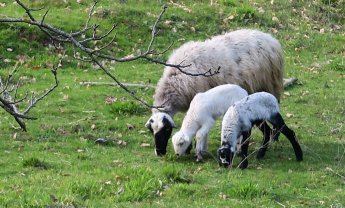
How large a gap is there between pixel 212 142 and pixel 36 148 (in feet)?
9.01

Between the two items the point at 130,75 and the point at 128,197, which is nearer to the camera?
the point at 128,197

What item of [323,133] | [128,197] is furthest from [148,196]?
[323,133]

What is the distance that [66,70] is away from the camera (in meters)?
15.0

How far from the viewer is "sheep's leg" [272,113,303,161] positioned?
30.7 feet

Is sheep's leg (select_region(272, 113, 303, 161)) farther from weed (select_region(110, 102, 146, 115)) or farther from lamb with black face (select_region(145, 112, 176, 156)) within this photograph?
weed (select_region(110, 102, 146, 115))

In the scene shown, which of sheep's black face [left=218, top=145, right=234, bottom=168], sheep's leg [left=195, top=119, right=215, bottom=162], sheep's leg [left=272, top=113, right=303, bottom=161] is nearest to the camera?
sheep's black face [left=218, top=145, right=234, bottom=168]

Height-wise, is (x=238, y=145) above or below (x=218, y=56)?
below

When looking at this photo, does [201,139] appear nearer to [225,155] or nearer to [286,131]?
[225,155]

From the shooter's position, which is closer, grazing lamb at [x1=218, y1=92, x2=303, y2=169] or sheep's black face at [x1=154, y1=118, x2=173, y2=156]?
grazing lamb at [x1=218, y1=92, x2=303, y2=169]

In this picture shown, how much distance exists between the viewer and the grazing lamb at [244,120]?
29.7ft

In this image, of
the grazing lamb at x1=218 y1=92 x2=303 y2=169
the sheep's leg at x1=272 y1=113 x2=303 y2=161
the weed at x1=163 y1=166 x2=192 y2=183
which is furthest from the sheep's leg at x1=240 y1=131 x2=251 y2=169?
the weed at x1=163 y1=166 x2=192 y2=183

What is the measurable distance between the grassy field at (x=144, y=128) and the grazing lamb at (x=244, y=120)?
0.78ft

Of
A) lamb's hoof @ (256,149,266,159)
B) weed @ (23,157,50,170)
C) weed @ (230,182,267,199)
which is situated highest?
weed @ (230,182,267,199)

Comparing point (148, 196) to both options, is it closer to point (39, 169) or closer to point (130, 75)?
point (39, 169)
